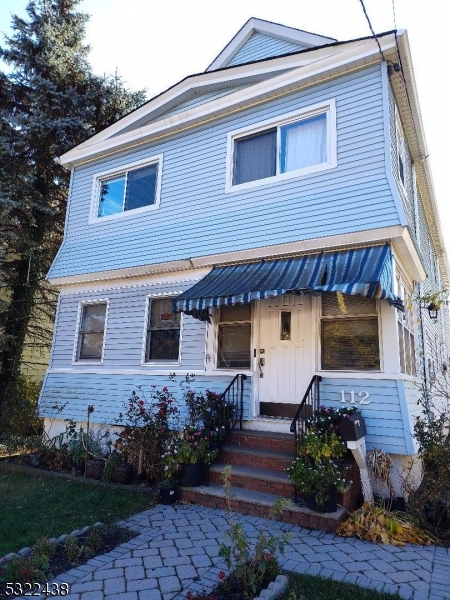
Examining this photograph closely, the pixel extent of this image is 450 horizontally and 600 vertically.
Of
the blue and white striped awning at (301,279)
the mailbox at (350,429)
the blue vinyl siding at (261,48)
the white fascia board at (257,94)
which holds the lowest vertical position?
the mailbox at (350,429)

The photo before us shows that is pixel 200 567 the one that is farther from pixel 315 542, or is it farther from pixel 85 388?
pixel 85 388

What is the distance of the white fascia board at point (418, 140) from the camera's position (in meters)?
7.17

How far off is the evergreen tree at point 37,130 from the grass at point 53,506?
6.13 meters

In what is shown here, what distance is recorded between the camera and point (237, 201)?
824 centimetres

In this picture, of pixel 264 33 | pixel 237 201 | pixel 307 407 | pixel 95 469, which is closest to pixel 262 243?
pixel 237 201

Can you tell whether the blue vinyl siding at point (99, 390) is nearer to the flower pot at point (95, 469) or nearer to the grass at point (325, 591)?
the flower pot at point (95, 469)

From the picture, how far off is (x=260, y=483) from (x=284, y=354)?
7.52 feet

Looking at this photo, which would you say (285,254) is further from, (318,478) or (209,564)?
(209,564)

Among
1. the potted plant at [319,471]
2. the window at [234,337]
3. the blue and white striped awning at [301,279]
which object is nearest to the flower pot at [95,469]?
the window at [234,337]

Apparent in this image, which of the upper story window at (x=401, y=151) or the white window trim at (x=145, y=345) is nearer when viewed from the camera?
the upper story window at (x=401, y=151)

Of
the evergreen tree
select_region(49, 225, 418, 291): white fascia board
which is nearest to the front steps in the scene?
select_region(49, 225, 418, 291): white fascia board

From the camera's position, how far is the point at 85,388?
9.43 meters

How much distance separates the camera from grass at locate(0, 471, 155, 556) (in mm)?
5016

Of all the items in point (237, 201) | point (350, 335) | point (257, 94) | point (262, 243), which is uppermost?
point (257, 94)
